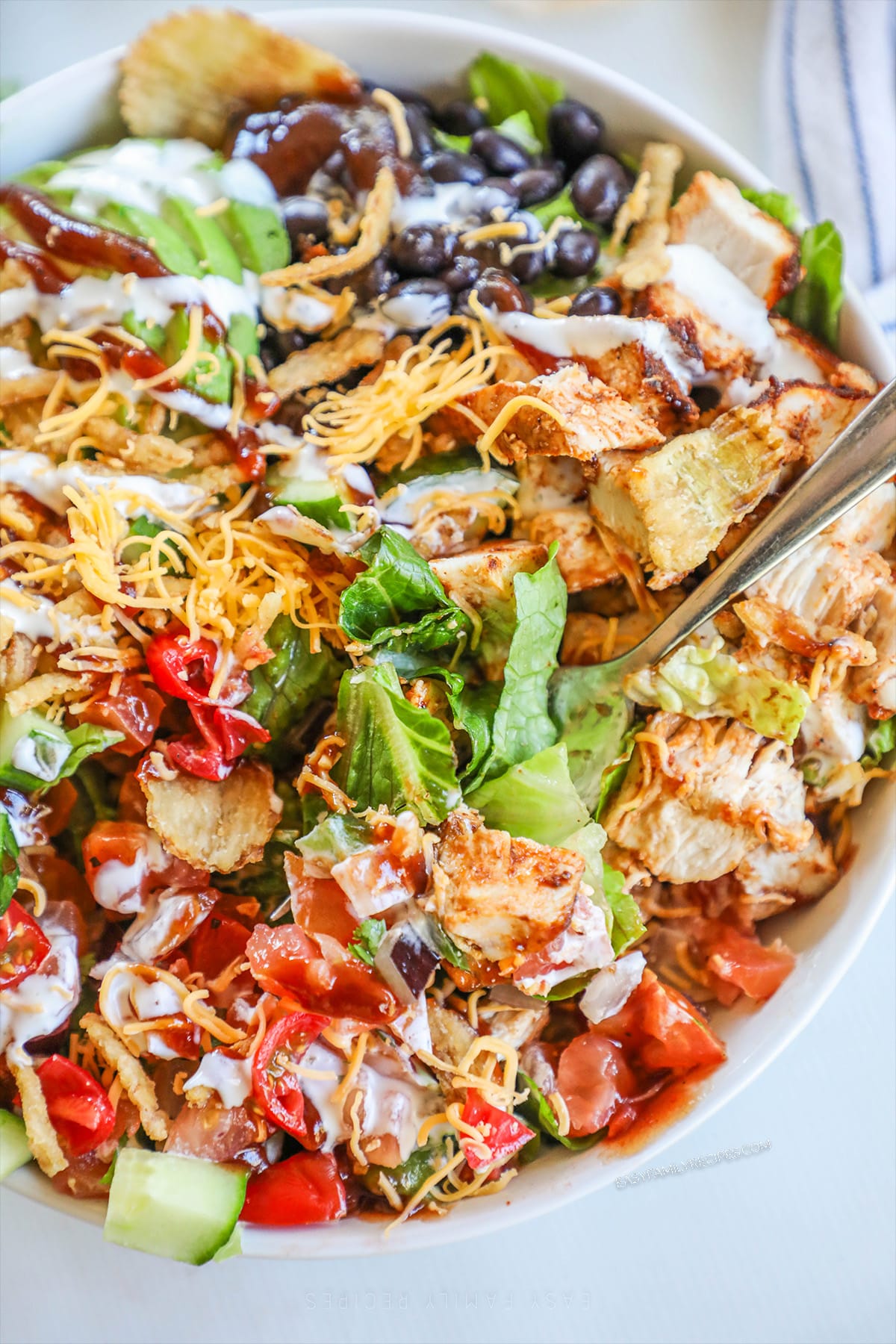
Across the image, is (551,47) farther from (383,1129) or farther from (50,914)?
(383,1129)

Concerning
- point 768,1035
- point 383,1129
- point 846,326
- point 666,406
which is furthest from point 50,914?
point 846,326

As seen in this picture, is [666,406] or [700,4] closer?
[666,406]

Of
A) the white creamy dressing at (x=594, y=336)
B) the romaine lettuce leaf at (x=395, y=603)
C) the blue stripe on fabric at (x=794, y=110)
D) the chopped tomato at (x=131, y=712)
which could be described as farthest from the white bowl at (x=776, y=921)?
the romaine lettuce leaf at (x=395, y=603)

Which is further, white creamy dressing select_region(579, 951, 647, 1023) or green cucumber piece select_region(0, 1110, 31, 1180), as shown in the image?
white creamy dressing select_region(579, 951, 647, 1023)

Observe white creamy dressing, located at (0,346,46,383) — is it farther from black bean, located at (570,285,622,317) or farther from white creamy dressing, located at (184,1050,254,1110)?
white creamy dressing, located at (184,1050,254,1110)

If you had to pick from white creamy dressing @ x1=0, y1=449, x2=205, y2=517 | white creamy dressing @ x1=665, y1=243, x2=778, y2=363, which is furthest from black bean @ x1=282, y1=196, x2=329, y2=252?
white creamy dressing @ x1=665, y1=243, x2=778, y2=363

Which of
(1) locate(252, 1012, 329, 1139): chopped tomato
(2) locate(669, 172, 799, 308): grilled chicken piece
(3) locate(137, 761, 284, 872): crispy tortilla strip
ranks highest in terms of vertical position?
(2) locate(669, 172, 799, 308): grilled chicken piece
